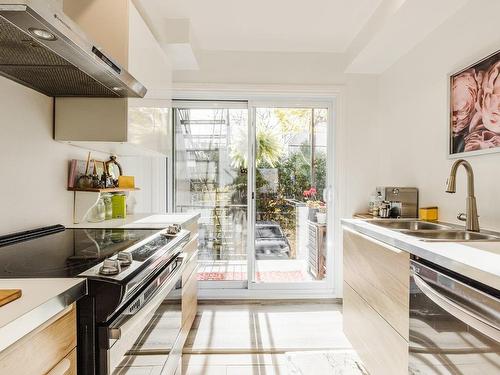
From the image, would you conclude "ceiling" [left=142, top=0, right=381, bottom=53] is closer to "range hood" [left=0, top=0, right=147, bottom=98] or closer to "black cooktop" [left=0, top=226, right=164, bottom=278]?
"range hood" [left=0, top=0, right=147, bottom=98]

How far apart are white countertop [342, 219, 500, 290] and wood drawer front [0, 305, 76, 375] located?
3.84ft

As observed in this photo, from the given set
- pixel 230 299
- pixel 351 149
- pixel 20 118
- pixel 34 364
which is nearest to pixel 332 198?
pixel 351 149

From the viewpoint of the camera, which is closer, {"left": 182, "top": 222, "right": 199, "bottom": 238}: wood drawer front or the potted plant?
{"left": 182, "top": 222, "right": 199, "bottom": 238}: wood drawer front

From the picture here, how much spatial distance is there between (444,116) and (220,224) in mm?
2180

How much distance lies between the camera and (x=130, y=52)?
168cm

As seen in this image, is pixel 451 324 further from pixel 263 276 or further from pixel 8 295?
pixel 263 276

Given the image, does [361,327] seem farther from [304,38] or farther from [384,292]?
[304,38]

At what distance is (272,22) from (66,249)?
2235 mm

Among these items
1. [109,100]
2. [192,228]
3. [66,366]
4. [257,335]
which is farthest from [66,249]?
[257,335]

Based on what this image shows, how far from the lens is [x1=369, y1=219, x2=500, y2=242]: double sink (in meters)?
1.61

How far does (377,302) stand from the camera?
1788 millimetres

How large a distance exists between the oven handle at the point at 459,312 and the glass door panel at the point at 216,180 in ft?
7.08

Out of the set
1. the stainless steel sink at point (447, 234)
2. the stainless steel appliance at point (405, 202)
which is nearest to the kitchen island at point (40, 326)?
the stainless steel sink at point (447, 234)

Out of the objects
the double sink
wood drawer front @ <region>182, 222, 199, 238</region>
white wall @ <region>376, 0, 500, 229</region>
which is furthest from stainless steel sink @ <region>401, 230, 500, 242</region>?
wood drawer front @ <region>182, 222, 199, 238</region>
